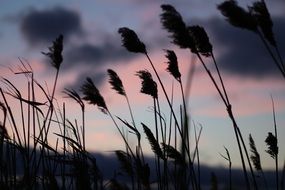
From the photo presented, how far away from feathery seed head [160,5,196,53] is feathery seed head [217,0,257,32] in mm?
450

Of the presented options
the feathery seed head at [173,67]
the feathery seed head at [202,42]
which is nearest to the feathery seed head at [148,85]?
the feathery seed head at [173,67]

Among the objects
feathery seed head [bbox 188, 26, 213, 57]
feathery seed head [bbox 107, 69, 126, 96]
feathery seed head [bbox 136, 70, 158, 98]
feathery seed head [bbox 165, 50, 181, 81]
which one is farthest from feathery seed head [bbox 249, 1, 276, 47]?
feathery seed head [bbox 107, 69, 126, 96]

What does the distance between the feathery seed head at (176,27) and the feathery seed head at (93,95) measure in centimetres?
186

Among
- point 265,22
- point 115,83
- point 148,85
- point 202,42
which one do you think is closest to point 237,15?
point 265,22

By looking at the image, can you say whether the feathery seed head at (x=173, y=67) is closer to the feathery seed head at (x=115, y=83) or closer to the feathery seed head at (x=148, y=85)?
the feathery seed head at (x=148, y=85)

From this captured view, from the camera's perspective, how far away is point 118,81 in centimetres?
507

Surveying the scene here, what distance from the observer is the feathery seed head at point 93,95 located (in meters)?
4.66

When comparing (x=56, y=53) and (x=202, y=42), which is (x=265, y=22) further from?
(x=56, y=53)

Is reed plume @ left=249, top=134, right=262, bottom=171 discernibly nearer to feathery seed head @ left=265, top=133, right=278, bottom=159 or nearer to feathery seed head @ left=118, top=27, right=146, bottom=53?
feathery seed head @ left=265, top=133, right=278, bottom=159

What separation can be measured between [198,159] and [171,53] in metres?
0.95

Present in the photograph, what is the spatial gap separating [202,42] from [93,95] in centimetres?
184

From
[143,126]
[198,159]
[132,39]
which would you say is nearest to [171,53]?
[132,39]

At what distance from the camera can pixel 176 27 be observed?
9.45ft

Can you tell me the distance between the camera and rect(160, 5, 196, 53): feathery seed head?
113 inches
